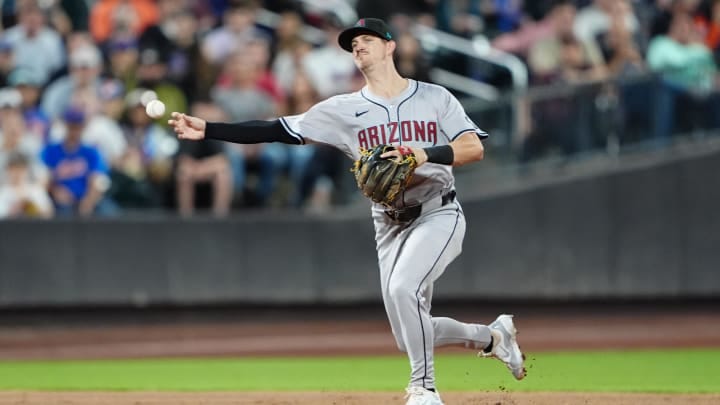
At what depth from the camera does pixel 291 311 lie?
12906 mm

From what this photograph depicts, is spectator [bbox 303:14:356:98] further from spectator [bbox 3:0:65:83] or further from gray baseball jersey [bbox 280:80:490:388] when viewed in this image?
gray baseball jersey [bbox 280:80:490:388]

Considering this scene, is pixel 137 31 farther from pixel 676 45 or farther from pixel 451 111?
pixel 451 111

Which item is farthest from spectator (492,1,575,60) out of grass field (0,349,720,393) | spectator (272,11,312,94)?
grass field (0,349,720,393)

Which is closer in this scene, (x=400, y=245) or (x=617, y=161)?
(x=400, y=245)

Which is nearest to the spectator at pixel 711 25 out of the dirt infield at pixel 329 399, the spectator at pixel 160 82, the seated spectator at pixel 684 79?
the seated spectator at pixel 684 79

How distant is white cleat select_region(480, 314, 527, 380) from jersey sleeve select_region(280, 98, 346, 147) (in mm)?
1410

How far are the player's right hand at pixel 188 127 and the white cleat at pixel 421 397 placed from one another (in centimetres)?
168

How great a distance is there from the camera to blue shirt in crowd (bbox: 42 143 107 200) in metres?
11.6

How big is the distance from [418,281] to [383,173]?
61 centimetres

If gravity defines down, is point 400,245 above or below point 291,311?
above

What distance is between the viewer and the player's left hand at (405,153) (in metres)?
Answer: 5.90

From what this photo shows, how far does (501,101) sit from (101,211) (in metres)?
4.11

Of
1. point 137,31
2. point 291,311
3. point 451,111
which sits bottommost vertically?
point 291,311

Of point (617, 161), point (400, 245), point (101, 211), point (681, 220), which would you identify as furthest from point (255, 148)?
point (400, 245)
